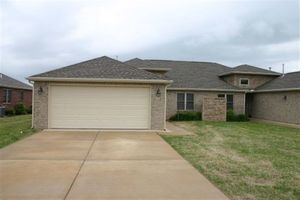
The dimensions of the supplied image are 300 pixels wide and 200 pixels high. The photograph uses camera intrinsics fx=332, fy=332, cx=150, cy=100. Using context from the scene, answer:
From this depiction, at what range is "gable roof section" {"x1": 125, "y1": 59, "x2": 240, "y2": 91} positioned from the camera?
25344mm

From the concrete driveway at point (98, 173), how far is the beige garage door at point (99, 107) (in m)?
4.69

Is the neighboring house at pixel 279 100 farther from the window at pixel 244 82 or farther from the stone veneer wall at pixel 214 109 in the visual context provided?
the stone veneer wall at pixel 214 109

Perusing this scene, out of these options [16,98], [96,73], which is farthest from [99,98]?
[16,98]

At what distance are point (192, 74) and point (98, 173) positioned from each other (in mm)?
21657

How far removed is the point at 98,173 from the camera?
700cm

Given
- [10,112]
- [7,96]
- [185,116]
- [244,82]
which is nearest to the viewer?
[185,116]

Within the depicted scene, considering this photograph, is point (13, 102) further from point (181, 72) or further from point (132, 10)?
point (132, 10)

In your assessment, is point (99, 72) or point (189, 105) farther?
point (189, 105)

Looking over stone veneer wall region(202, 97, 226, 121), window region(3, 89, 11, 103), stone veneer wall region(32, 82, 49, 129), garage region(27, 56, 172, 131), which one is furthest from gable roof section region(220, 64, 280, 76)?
window region(3, 89, 11, 103)

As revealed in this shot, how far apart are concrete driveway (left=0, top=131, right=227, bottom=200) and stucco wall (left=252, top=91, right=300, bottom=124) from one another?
12.4 metres

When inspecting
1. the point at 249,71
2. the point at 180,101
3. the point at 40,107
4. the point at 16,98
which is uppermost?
the point at 249,71

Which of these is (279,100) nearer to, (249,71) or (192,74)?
(249,71)

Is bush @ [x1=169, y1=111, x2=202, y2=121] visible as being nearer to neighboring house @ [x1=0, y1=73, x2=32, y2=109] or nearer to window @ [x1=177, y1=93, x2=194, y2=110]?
window @ [x1=177, y1=93, x2=194, y2=110]

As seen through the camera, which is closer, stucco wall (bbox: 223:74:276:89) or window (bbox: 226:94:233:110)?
window (bbox: 226:94:233:110)
